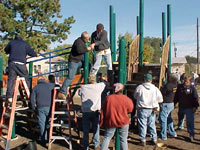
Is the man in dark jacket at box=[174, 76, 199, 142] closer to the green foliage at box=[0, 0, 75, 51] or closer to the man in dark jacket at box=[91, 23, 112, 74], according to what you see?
the man in dark jacket at box=[91, 23, 112, 74]

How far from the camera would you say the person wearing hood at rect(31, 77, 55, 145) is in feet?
21.2

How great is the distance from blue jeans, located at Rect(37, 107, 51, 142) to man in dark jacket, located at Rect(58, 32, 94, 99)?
2.06 feet

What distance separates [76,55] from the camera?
6.29m

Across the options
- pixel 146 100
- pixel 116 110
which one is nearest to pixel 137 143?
pixel 146 100

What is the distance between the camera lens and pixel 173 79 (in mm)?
6555

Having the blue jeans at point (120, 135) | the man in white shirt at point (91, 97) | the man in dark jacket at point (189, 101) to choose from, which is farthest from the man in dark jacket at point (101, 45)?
the blue jeans at point (120, 135)

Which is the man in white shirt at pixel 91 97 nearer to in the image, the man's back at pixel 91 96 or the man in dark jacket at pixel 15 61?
the man's back at pixel 91 96

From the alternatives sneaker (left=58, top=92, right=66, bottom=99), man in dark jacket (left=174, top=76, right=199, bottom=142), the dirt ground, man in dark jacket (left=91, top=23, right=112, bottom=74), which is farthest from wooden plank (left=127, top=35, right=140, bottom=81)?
sneaker (left=58, top=92, right=66, bottom=99)

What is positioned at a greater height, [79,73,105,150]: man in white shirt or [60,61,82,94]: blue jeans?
[60,61,82,94]: blue jeans

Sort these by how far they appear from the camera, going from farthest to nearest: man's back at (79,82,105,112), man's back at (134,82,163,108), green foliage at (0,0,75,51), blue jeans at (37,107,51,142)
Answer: green foliage at (0,0,75,51) < blue jeans at (37,107,51,142) < man's back at (134,82,163,108) < man's back at (79,82,105,112)

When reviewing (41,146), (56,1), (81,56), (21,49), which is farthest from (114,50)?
(56,1)

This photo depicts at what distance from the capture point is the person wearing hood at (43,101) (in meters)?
6.46

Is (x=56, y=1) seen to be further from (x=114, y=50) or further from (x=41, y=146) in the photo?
(x=41, y=146)

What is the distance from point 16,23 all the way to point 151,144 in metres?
21.5
